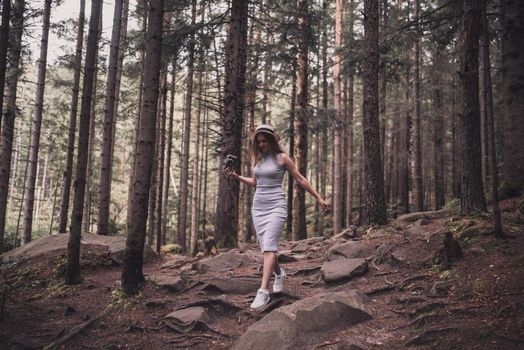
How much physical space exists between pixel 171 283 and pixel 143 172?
203 centimetres

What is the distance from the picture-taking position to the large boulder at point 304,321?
13.3ft

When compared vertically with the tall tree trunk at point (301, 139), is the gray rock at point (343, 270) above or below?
below

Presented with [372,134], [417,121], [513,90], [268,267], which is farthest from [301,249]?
[417,121]

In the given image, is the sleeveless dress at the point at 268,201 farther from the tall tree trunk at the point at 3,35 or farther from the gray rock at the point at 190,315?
the tall tree trunk at the point at 3,35

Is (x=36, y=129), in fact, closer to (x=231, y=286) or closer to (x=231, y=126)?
(x=231, y=126)

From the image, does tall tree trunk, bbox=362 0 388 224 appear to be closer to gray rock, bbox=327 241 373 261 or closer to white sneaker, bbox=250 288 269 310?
gray rock, bbox=327 241 373 261

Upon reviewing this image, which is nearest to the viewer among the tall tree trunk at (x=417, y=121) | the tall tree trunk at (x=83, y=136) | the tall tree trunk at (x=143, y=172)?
the tall tree trunk at (x=143, y=172)

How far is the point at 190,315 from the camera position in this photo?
5121 millimetres

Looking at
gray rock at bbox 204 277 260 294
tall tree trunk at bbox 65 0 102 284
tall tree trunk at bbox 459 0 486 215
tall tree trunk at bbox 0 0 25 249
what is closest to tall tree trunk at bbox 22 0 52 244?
tall tree trunk at bbox 0 0 25 249

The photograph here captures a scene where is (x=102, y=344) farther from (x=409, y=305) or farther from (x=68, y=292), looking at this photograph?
(x=409, y=305)

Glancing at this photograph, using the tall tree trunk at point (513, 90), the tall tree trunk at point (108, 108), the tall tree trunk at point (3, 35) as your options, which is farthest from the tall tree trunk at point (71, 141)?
the tall tree trunk at point (513, 90)

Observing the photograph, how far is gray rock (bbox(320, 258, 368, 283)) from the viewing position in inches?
243

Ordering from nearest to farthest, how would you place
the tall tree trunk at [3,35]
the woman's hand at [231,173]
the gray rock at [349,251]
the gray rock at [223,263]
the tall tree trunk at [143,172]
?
the woman's hand at [231,173] → the tall tree trunk at [143,172] → the tall tree trunk at [3,35] → the gray rock at [349,251] → the gray rock at [223,263]

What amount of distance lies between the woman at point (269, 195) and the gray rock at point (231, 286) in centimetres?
93
